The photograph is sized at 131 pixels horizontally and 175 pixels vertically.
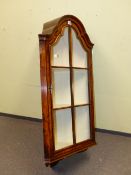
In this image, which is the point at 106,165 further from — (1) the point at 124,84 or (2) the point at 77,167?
(1) the point at 124,84

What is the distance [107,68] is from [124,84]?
260 millimetres

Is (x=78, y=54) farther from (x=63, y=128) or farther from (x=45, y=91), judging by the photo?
(x=63, y=128)

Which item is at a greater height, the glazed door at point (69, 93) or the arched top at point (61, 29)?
the arched top at point (61, 29)

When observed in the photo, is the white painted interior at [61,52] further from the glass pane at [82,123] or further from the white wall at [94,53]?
the white wall at [94,53]

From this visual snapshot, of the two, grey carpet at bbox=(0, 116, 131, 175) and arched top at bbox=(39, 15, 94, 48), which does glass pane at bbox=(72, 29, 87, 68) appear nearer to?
arched top at bbox=(39, 15, 94, 48)

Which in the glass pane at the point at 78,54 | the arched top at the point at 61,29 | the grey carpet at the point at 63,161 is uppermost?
the arched top at the point at 61,29

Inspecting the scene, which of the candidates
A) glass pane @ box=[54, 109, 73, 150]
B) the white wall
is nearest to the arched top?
the white wall

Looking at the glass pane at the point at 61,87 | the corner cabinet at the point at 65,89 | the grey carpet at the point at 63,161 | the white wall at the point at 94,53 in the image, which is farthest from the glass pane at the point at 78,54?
the grey carpet at the point at 63,161

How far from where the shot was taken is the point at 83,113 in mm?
2164

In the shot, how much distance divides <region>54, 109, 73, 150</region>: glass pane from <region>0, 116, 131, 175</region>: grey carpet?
20cm

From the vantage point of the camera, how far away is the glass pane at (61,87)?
6.37 ft

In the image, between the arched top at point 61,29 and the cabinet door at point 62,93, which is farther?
the cabinet door at point 62,93

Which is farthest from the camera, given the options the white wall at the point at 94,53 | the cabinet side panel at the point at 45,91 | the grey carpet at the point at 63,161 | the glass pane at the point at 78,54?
the white wall at the point at 94,53

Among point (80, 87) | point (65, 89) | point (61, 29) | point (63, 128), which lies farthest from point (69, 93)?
point (61, 29)
